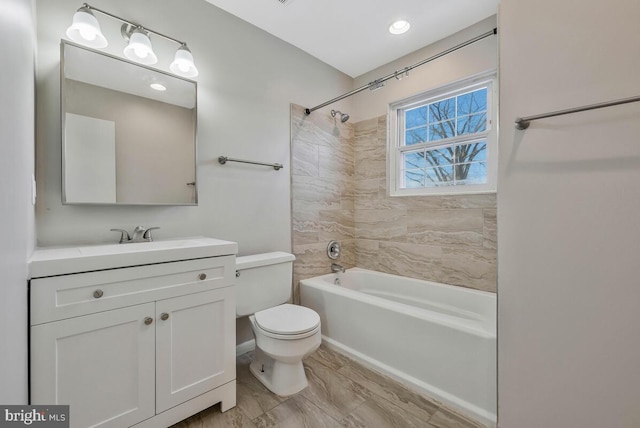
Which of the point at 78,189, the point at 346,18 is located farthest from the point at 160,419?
the point at 346,18

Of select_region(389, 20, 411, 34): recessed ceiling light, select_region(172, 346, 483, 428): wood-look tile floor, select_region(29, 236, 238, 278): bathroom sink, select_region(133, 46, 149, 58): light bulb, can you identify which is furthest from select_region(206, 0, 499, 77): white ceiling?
select_region(172, 346, 483, 428): wood-look tile floor

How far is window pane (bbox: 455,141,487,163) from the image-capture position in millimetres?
2215

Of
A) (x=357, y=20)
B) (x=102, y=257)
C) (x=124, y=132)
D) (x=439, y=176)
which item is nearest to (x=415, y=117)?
(x=439, y=176)

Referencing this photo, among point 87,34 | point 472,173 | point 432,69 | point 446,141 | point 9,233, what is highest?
point 432,69

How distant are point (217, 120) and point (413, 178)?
1.84 metres

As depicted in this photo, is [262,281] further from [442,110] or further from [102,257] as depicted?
[442,110]

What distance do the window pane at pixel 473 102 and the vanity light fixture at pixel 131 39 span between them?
7.04 ft

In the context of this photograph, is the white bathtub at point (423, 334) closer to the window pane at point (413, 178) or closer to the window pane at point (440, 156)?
the window pane at point (413, 178)

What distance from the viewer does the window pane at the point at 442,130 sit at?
2.41 meters

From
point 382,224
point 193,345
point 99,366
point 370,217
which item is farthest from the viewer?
point 370,217

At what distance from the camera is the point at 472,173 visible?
7.47 feet

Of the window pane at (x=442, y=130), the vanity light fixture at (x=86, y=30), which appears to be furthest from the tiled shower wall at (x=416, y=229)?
the vanity light fixture at (x=86, y=30)

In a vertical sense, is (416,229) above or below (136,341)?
above

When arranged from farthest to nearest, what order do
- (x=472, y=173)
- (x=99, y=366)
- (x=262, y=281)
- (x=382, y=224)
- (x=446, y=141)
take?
(x=382, y=224)
(x=446, y=141)
(x=472, y=173)
(x=262, y=281)
(x=99, y=366)
